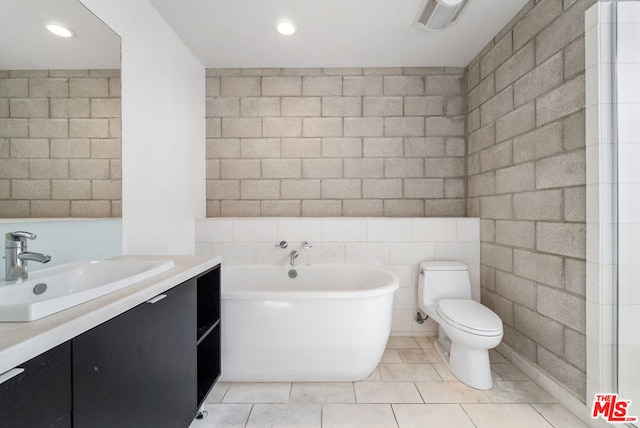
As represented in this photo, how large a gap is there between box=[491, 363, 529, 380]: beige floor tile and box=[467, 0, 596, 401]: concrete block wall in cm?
14

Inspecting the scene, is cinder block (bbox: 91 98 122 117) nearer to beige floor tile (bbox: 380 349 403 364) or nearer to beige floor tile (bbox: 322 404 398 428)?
beige floor tile (bbox: 322 404 398 428)

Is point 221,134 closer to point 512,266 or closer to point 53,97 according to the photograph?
point 53,97

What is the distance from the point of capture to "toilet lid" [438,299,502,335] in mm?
1871

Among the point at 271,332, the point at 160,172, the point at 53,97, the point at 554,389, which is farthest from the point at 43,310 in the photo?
the point at 554,389

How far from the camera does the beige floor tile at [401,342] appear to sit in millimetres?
2557

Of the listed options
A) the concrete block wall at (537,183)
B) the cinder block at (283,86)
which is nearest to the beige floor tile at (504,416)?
the concrete block wall at (537,183)

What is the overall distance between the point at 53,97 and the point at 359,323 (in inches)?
78.0

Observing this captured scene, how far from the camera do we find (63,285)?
1.27 metres

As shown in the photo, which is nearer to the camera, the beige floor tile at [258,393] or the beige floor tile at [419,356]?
the beige floor tile at [258,393]

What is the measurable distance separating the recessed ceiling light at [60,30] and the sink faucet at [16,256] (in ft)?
3.12

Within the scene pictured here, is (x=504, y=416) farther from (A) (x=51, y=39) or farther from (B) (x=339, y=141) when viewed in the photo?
(A) (x=51, y=39)

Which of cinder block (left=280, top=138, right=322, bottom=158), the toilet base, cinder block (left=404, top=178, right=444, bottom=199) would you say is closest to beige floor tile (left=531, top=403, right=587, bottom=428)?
the toilet base

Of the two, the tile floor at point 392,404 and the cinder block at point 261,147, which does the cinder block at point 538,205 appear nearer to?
the tile floor at point 392,404

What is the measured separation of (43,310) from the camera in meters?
0.77
